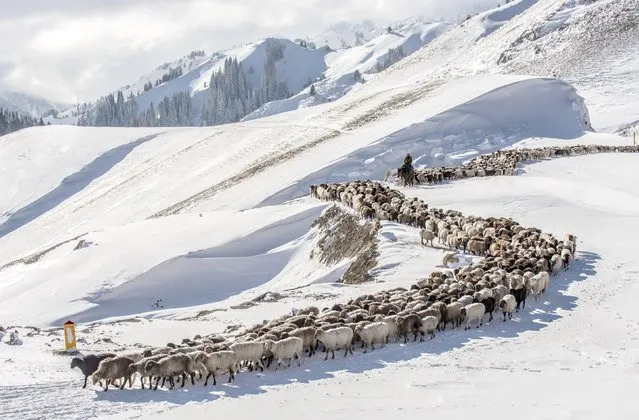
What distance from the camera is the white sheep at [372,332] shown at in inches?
607

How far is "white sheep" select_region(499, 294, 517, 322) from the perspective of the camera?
17531mm

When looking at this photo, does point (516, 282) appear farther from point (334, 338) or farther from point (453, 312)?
point (334, 338)

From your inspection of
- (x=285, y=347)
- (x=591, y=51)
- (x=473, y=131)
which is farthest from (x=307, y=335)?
(x=591, y=51)

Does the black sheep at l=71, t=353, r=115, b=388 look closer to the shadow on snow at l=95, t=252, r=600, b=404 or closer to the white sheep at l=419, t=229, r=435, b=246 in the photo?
the shadow on snow at l=95, t=252, r=600, b=404

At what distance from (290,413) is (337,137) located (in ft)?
171

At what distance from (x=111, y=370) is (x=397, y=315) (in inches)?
243

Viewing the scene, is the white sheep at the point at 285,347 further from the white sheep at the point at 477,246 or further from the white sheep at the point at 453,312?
the white sheep at the point at 477,246

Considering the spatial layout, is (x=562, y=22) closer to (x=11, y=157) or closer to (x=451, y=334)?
(x=11, y=157)

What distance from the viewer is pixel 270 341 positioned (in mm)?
14422

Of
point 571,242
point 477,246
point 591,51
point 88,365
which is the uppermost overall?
point 591,51

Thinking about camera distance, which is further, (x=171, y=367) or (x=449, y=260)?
(x=449, y=260)

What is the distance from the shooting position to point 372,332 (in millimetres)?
15469

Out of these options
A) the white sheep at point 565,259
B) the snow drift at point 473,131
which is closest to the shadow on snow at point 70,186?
the snow drift at point 473,131

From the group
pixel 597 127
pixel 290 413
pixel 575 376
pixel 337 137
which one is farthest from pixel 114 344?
pixel 597 127
